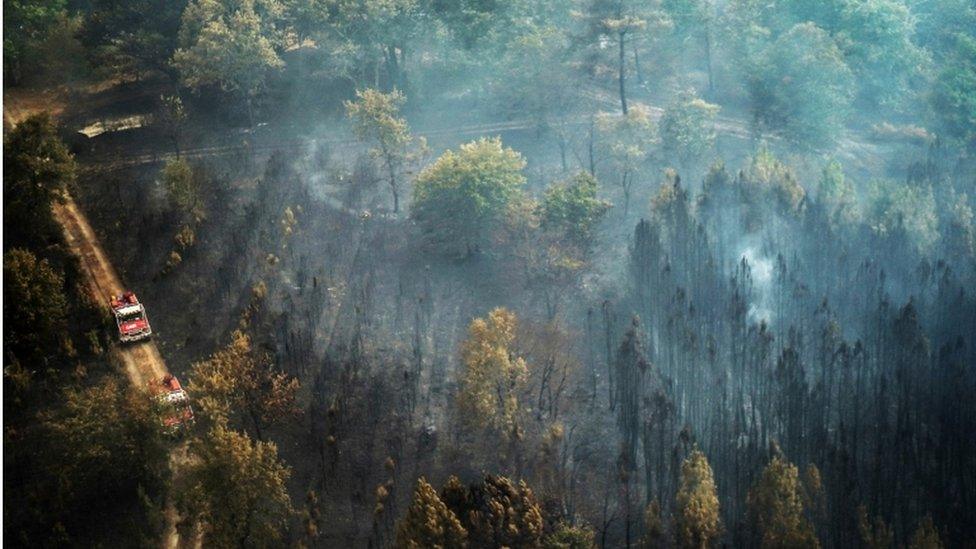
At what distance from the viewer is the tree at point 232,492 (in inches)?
1581

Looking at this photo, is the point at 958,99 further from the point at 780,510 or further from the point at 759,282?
the point at 780,510

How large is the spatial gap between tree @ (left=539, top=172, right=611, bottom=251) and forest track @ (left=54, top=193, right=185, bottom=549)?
2521 cm

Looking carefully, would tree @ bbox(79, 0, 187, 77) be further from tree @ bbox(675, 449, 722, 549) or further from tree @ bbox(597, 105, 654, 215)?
tree @ bbox(675, 449, 722, 549)

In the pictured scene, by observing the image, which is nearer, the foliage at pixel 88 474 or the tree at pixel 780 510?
the tree at pixel 780 510

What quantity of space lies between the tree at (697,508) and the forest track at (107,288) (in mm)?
21539

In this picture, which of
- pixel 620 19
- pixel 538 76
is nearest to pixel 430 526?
pixel 538 76

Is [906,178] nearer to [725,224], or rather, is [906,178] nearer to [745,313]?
[725,224]

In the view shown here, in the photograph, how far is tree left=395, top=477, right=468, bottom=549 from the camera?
39.4m

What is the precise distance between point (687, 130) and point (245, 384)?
3955cm

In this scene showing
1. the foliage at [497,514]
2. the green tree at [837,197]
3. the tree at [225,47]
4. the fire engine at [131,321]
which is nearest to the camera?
the foliage at [497,514]

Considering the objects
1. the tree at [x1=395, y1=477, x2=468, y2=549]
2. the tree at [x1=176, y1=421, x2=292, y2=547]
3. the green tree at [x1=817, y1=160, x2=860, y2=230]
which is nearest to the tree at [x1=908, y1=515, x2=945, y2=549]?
the tree at [x1=395, y1=477, x2=468, y2=549]

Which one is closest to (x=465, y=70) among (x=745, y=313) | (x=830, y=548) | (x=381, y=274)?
(x=381, y=274)

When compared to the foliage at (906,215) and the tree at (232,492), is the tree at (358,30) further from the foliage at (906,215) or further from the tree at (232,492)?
the tree at (232,492)

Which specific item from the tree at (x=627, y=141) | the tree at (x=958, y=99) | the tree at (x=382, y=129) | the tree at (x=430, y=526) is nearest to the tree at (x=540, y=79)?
the tree at (x=627, y=141)
